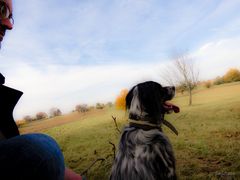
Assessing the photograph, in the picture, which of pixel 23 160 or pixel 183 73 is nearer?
pixel 23 160

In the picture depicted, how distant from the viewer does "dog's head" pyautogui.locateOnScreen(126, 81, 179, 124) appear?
13.7ft

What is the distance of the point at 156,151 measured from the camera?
146 inches

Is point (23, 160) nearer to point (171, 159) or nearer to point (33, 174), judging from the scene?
point (33, 174)

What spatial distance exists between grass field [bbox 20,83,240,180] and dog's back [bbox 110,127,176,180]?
1.38m

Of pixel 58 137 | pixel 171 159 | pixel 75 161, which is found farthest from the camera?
pixel 58 137

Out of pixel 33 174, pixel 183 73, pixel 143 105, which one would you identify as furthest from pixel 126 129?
pixel 183 73

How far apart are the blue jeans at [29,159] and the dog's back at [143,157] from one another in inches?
118

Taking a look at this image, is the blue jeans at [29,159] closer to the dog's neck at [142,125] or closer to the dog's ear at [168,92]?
the dog's neck at [142,125]

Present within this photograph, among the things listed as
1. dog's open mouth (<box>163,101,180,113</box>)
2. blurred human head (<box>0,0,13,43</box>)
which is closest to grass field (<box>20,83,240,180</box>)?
dog's open mouth (<box>163,101,180,113</box>)

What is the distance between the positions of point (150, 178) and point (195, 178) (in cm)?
179

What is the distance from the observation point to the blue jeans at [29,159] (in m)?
0.59

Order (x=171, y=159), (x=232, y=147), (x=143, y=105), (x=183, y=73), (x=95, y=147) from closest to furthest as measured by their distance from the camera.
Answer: (x=171, y=159)
(x=143, y=105)
(x=232, y=147)
(x=95, y=147)
(x=183, y=73)

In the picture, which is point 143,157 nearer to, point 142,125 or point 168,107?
point 142,125

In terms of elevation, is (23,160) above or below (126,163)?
above
